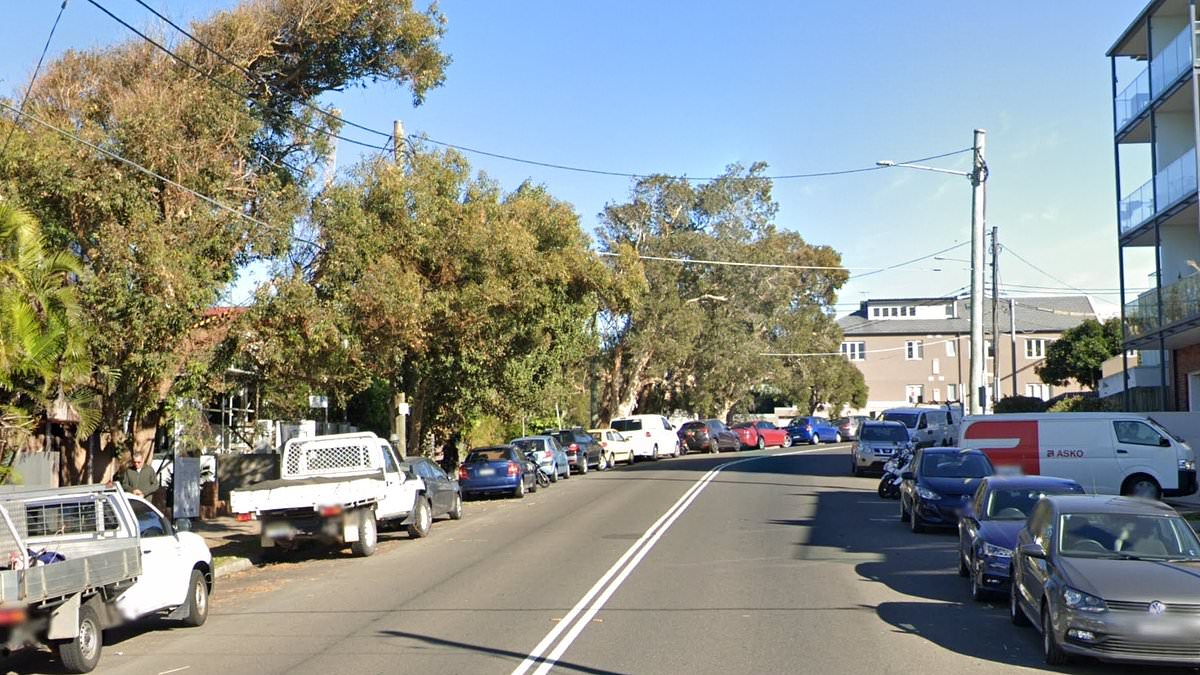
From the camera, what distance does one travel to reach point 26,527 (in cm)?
1064

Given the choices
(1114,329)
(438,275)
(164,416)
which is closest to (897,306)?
(1114,329)

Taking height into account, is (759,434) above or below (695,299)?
below

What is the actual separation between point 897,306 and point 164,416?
8308 cm

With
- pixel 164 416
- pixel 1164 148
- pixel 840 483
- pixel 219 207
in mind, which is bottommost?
pixel 840 483

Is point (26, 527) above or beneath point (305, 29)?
beneath

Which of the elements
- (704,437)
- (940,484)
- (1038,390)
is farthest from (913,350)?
(940,484)

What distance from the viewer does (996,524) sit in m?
13.5

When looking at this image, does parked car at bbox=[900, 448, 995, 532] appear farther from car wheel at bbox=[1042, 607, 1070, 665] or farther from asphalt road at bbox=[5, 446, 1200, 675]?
car wheel at bbox=[1042, 607, 1070, 665]

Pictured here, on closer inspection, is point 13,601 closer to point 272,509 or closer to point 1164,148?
point 272,509

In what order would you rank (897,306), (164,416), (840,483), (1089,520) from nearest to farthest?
1. (1089,520)
2. (164,416)
3. (840,483)
4. (897,306)

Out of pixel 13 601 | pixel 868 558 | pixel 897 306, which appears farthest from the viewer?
pixel 897 306

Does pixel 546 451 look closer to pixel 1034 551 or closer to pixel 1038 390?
pixel 1034 551

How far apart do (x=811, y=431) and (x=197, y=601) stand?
5451 cm

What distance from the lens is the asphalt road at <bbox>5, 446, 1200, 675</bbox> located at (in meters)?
10.3
